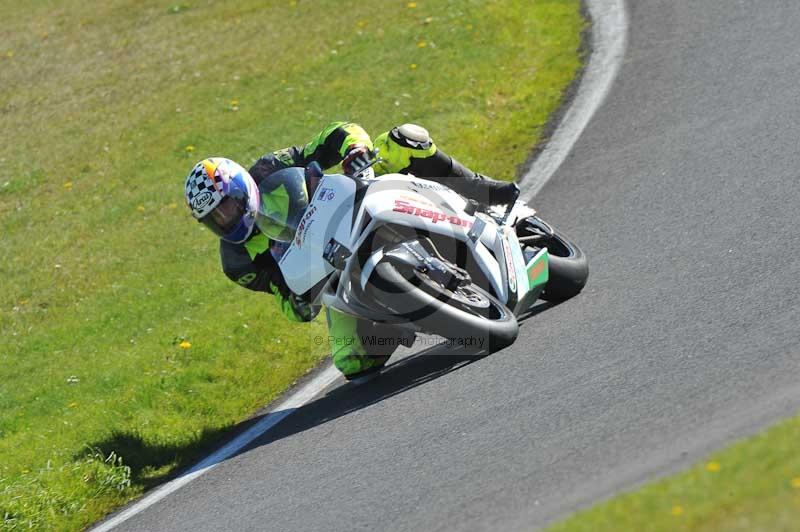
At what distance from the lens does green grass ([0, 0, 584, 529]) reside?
8.64 meters

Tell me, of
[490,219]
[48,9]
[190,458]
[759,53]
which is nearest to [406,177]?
[490,219]

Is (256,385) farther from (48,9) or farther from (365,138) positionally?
(48,9)

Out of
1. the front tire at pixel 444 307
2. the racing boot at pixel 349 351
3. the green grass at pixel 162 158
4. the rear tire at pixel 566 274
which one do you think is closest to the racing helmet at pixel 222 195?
the racing boot at pixel 349 351

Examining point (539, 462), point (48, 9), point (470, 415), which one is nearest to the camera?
point (539, 462)

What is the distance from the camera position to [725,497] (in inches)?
182

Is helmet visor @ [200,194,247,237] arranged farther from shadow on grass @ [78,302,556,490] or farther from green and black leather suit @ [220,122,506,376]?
shadow on grass @ [78,302,556,490]

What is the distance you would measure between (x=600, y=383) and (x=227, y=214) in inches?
107

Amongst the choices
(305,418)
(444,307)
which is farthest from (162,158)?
(444,307)

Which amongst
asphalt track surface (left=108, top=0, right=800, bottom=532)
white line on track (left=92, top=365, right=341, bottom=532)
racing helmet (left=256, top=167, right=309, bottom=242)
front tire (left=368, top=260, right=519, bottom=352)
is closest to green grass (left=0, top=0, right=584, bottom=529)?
white line on track (left=92, top=365, right=341, bottom=532)

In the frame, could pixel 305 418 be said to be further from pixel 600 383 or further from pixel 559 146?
pixel 559 146

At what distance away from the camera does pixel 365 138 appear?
8.49 metres

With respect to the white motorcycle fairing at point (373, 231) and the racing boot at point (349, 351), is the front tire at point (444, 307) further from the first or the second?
the racing boot at point (349, 351)

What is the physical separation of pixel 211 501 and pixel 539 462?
2.17 meters

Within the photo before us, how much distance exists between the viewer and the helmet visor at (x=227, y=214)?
7.86 meters
